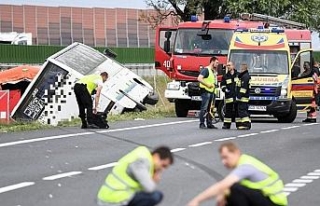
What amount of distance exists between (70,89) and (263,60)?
257 inches

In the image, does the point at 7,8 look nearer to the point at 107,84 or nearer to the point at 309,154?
the point at 107,84

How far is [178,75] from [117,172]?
887 inches

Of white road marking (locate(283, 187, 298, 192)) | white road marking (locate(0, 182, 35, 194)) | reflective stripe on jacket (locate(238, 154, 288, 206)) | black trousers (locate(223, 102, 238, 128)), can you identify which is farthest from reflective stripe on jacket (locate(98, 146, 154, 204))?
black trousers (locate(223, 102, 238, 128))

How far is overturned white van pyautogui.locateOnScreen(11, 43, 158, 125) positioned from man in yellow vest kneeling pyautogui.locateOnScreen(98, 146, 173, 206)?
664 inches

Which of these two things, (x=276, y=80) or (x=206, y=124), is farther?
(x=276, y=80)

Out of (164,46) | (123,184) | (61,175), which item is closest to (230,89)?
(164,46)

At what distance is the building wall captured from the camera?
72.8 m

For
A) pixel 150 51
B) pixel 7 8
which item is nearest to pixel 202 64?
pixel 150 51

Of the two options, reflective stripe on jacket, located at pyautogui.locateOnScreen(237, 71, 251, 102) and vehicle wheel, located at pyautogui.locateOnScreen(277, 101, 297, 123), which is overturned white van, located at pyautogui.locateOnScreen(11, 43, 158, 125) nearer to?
vehicle wheel, located at pyautogui.locateOnScreen(277, 101, 297, 123)

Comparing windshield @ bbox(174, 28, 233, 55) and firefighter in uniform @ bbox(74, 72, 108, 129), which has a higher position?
windshield @ bbox(174, 28, 233, 55)

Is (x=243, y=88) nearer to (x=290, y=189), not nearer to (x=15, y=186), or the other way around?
(x=290, y=189)

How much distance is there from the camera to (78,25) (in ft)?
245

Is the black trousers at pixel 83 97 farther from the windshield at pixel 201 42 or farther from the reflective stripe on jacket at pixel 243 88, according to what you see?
the windshield at pixel 201 42

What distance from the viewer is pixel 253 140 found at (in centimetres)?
2003
